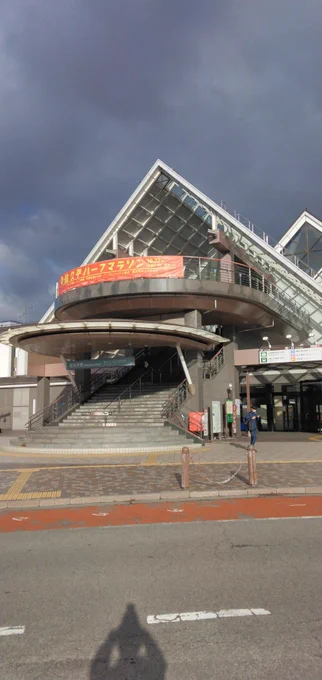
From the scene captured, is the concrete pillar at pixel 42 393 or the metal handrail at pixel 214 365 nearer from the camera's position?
the metal handrail at pixel 214 365

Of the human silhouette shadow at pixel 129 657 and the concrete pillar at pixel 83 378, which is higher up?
the concrete pillar at pixel 83 378

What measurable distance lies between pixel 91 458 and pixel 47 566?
10688 millimetres

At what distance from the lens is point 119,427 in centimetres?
2012

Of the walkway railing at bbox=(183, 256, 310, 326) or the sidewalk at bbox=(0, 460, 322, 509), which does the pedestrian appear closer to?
the sidewalk at bbox=(0, 460, 322, 509)

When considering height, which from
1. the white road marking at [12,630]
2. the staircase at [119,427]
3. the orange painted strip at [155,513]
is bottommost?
the orange painted strip at [155,513]

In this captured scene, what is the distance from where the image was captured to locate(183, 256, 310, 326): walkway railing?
25797 mm

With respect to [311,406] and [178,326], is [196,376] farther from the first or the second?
[311,406]

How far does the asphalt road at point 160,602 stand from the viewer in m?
3.39

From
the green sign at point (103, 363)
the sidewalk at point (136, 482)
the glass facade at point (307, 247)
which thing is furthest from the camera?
the glass facade at point (307, 247)

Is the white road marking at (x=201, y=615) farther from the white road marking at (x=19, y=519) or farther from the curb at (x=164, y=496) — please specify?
the curb at (x=164, y=496)

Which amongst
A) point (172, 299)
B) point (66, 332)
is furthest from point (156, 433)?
point (172, 299)

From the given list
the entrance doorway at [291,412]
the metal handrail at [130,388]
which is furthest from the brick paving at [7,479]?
the entrance doorway at [291,412]

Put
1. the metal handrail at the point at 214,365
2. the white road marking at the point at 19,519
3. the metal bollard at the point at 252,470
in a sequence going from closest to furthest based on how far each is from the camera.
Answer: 1. the white road marking at the point at 19,519
2. the metal bollard at the point at 252,470
3. the metal handrail at the point at 214,365

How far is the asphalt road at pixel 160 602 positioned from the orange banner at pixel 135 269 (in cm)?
1891
